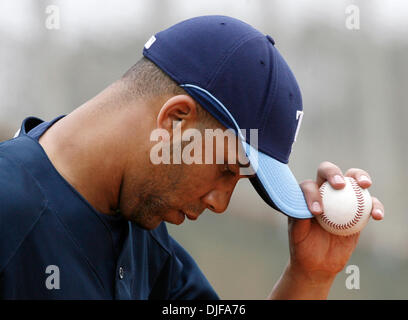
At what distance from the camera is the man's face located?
1.58 m

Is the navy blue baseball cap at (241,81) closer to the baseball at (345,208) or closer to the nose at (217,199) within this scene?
the nose at (217,199)

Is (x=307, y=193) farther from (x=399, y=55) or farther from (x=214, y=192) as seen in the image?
(x=399, y=55)

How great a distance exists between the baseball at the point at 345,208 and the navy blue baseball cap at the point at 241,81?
0.90 feet

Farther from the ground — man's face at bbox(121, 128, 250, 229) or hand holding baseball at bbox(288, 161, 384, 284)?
man's face at bbox(121, 128, 250, 229)

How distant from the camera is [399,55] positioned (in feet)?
31.7

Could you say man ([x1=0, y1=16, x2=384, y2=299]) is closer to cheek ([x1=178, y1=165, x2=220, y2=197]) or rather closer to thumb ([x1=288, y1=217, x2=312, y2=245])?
cheek ([x1=178, y1=165, x2=220, y2=197])

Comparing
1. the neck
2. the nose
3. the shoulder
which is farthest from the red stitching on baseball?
the shoulder

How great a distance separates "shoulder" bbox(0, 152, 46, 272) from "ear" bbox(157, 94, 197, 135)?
0.33 m

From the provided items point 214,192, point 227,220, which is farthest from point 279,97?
point 227,220

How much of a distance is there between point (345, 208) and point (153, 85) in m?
0.69

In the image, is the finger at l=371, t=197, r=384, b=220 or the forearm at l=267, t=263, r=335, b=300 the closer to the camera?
the finger at l=371, t=197, r=384, b=220

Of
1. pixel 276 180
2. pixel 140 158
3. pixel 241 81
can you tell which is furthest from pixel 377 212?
pixel 140 158

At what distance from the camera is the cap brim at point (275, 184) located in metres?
1.57

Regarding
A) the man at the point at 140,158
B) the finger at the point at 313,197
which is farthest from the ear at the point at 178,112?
the finger at the point at 313,197
